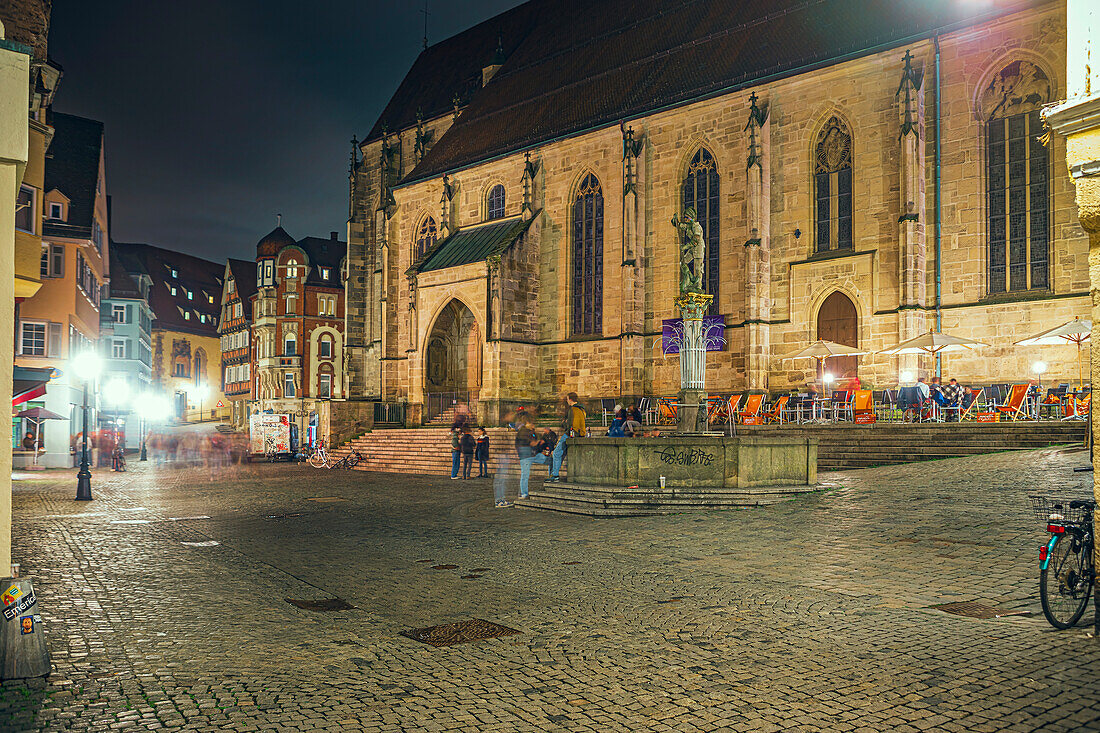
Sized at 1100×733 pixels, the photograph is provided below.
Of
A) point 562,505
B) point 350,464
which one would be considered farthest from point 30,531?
point 350,464

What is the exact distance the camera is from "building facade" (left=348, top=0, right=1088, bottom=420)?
2483 centimetres

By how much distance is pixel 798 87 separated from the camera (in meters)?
29.0

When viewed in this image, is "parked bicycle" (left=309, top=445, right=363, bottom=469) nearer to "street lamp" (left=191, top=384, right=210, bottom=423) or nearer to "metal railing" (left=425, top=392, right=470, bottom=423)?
"metal railing" (left=425, top=392, right=470, bottom=423)

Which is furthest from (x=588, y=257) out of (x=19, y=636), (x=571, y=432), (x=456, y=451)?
(x=19, y=636)

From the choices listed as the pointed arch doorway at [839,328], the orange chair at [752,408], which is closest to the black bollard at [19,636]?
the orange chair at [752,408]

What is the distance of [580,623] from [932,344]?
18952 mm

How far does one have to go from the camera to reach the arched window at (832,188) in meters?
28.2

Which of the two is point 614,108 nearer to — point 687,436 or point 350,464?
point 350,464

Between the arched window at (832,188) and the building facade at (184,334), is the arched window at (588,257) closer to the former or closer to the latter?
the arched window at (832,188)

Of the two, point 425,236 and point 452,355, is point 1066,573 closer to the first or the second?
point 452,355

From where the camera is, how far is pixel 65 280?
35.1m

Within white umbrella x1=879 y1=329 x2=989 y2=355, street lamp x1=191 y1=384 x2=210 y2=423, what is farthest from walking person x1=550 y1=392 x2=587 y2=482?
street lamp x1=191 y1=384 x2=210 y2=423

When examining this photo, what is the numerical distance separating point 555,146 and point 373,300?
1548cm

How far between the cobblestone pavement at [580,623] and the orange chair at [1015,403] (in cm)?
816
